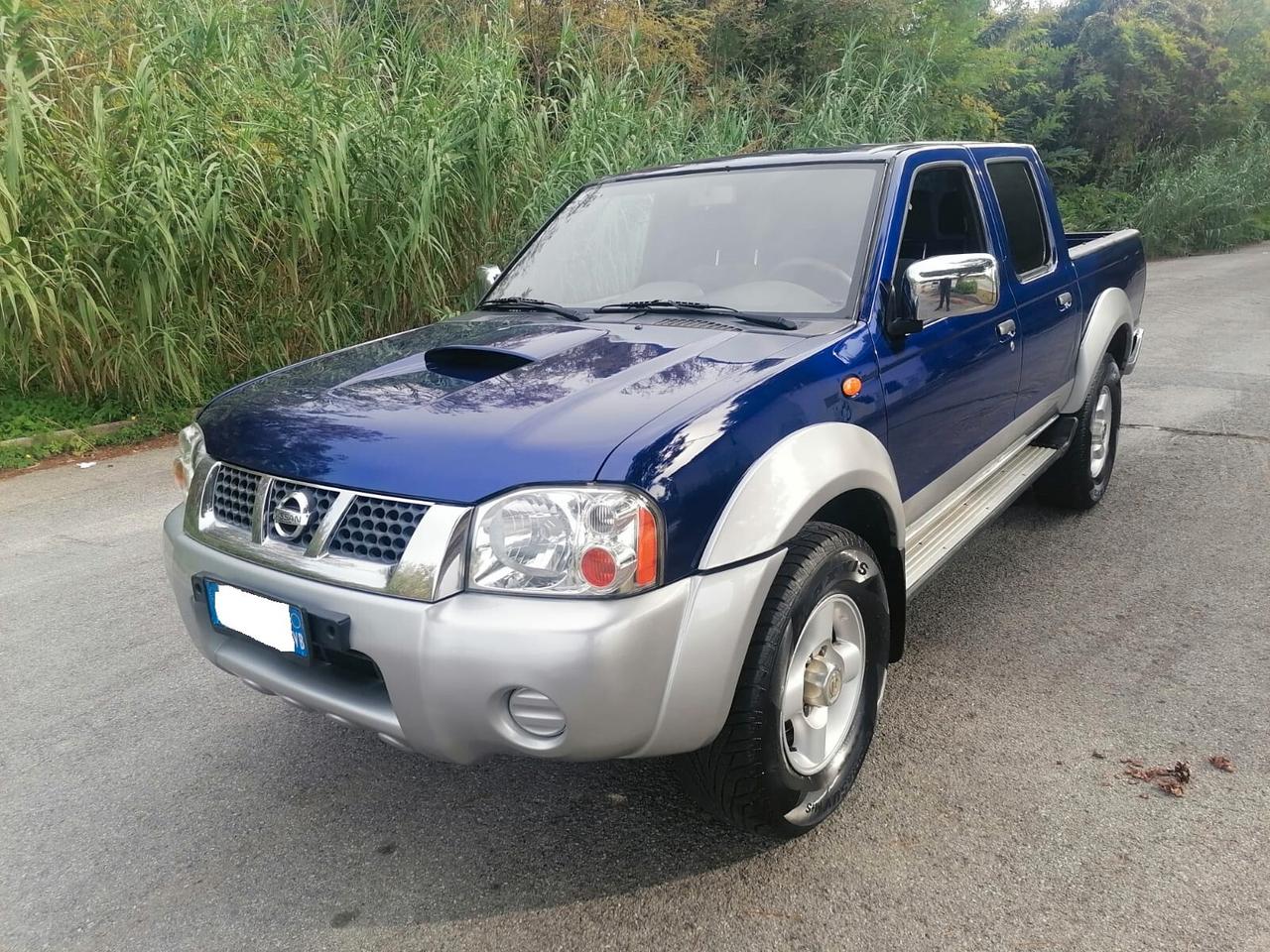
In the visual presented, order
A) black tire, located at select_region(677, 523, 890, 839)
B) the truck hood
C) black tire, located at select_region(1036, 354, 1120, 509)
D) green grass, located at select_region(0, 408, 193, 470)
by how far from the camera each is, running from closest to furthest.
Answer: the truck hood → black tire, located at select_region(677, 523, 890, 839) → black tire, located at select_region(1036, 354, 1120, 509) → green grass, located at select_region(0, 408, 193, 470)

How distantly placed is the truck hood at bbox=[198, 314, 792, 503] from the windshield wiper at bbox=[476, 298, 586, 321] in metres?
0.16

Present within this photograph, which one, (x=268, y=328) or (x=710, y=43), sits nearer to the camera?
(x=268, y=328)

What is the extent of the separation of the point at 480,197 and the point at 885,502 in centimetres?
561

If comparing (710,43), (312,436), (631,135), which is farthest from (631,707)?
(710,43)

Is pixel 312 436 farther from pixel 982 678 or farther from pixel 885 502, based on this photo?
pixel 982 678

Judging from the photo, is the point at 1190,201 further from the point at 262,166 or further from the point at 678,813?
the point at 678,813

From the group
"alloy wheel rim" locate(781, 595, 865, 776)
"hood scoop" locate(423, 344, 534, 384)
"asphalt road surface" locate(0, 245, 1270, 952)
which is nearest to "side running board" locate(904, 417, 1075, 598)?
"alloy wheel rim" locate(781, 595, 865, 776)

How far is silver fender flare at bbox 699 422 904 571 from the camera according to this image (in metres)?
2.07

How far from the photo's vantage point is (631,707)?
6.34 ft

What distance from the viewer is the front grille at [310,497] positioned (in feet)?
7.07

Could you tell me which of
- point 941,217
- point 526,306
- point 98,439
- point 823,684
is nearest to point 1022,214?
point 941,217

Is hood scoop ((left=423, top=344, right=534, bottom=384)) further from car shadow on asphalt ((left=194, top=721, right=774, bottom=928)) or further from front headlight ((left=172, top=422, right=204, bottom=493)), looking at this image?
car shadow on asphalt ((left=194, top=721, right=774, bottom=928))

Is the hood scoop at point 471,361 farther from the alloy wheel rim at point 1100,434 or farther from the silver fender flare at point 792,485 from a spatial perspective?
the alloy wheel rim at point 1100,434

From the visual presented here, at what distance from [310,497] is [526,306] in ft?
4.50
